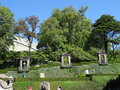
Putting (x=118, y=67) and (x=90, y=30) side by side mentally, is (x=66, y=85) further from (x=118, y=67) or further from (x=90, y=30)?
(x=90, y=30)

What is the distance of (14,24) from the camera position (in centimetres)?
3569

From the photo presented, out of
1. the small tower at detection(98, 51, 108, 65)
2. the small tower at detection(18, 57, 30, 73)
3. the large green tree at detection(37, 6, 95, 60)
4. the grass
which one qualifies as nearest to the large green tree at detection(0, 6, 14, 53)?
the small tower at detection(18, 57, 30, 73)

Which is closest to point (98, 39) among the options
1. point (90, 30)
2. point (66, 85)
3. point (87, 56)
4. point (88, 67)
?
point (90, 30)

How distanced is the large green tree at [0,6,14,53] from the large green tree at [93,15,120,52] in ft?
52.4

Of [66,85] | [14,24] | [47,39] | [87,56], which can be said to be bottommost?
[66,85]

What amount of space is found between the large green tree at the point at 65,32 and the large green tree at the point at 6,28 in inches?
230

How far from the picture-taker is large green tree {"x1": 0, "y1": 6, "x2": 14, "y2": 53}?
110 feet

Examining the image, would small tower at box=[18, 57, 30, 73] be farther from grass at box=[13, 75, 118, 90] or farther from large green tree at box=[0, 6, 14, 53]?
grass at box=[13, 75, 118, 90]

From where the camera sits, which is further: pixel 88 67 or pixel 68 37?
pixel 68 37

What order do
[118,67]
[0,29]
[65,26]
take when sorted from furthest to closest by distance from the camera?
[65,26] → [0,29] → [118,67]

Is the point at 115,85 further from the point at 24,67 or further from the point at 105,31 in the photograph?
the point at 105,31

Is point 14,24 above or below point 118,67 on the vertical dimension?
above

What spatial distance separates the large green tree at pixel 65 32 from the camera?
3624 centimetres

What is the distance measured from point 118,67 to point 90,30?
15.4 metres
